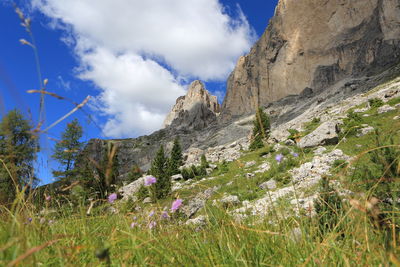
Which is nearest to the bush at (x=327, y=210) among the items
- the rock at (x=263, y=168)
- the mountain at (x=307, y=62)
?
the rock at (x=263, y=168)

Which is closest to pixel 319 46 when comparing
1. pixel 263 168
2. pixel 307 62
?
pixel 307 62

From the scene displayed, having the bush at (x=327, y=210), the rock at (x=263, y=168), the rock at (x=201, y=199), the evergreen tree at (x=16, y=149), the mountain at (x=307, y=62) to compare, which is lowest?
the rock at (x=263, y=168)

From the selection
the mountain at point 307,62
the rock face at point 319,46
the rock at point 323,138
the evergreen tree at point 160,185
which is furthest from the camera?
the rock face at point 319,46

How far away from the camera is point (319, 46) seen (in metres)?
98.3

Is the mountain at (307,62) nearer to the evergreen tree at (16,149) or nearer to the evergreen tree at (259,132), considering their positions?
the evergreen tree at (259,132)

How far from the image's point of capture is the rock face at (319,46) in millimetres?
78562

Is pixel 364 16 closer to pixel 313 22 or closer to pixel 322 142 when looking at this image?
pixel 313 22

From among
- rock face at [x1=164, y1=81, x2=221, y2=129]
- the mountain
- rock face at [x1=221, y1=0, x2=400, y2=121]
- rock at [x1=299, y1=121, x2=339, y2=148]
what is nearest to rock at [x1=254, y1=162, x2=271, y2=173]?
rock at [x1=299, y1=121, x2=339, y2=148]

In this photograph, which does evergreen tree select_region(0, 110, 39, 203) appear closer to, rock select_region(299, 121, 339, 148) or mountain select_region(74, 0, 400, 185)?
rock select_region(299, 121, 339, 148)

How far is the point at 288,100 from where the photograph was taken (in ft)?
339

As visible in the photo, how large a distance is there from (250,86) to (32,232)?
5237 inches

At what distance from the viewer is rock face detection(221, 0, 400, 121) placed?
78562mm

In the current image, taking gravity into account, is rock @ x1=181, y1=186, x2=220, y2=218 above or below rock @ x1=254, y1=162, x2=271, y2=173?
above

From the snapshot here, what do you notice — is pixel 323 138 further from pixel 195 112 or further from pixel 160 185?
pixel 195 112
